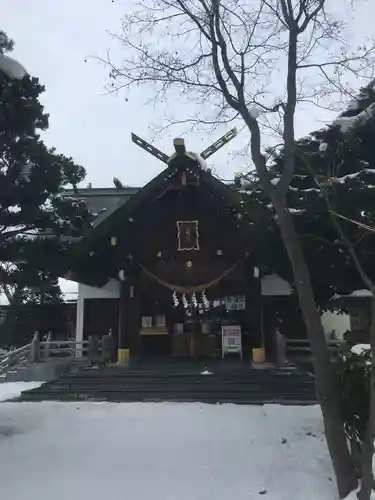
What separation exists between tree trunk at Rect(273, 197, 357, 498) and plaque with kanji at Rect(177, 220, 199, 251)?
912 cm

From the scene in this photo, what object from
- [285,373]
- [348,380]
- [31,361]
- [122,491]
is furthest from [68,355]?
[348,380]

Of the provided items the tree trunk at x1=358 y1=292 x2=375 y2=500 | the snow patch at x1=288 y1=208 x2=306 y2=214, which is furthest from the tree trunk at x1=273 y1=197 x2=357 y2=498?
the snow patch at x1=288 y1=208 x2=306 y2=214

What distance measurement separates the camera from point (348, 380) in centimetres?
596

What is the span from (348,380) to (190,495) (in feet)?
7.57

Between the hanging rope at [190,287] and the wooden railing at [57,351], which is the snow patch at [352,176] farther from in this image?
the wooden railing at [57,351]

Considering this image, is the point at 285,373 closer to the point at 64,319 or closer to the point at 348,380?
the point at 348,380

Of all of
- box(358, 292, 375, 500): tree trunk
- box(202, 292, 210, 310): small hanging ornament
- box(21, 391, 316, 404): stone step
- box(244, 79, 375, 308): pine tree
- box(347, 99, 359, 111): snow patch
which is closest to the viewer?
box(358, 292, 375, 500): tree trunk

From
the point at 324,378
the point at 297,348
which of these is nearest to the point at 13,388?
the point at 297,348

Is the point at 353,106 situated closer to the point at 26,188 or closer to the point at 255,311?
the point at 26,188

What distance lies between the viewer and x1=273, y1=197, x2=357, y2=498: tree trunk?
5.16 metres

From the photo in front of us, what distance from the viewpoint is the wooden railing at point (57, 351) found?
14820 mm

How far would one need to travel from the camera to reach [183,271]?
15.0m

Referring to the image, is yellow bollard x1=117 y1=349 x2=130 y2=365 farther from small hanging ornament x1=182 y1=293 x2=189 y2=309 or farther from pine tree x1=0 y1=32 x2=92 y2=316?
pine tree x1=0 y1=32 x2=92 y2=316

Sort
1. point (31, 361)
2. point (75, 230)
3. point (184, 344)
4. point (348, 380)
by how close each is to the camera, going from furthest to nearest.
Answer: point (184, 344) → point (31, 361) → point (75, 230) → point (348, 380)
